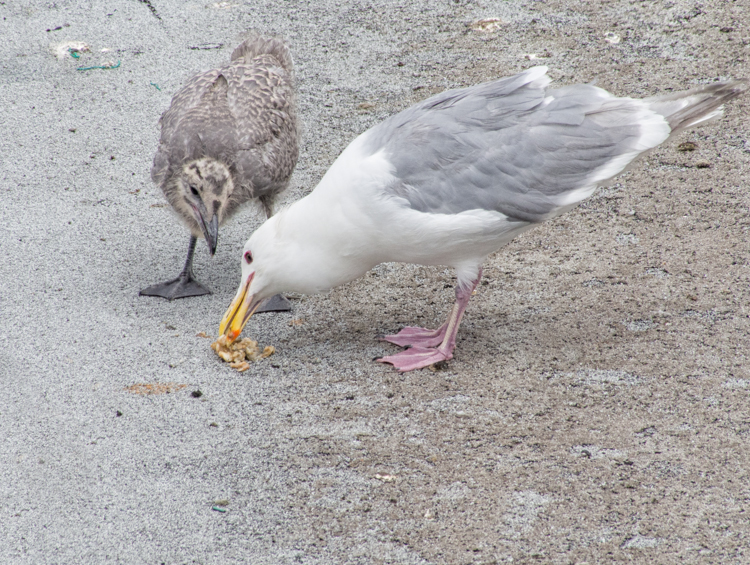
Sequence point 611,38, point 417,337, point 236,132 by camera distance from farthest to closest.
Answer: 1. point 611,38
2. point 236,132
3. point 417,337

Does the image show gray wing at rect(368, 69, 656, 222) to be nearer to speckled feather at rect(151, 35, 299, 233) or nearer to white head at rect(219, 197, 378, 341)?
white head at rect(219, 197, 378, 341)

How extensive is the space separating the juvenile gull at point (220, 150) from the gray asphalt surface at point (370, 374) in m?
0.51

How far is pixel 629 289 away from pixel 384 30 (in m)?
3.91

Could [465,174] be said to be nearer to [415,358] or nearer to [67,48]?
[415,358]

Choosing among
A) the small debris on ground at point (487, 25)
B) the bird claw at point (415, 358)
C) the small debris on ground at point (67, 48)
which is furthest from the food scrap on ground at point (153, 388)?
the small debris on ground at point (487, 25)

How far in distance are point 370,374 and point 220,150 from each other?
59.4 inches

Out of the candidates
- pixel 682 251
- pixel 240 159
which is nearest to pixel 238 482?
pixel 240 159

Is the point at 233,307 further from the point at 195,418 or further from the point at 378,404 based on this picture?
the point at 378,404

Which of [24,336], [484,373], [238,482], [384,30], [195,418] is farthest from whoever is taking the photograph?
[384,30]

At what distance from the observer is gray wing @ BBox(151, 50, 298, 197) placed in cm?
417

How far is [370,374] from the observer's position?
3732 millimetres

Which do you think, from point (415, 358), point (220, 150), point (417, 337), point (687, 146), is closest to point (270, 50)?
point (220, 150)

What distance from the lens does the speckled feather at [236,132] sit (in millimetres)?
4176

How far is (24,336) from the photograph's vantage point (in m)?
3.94
